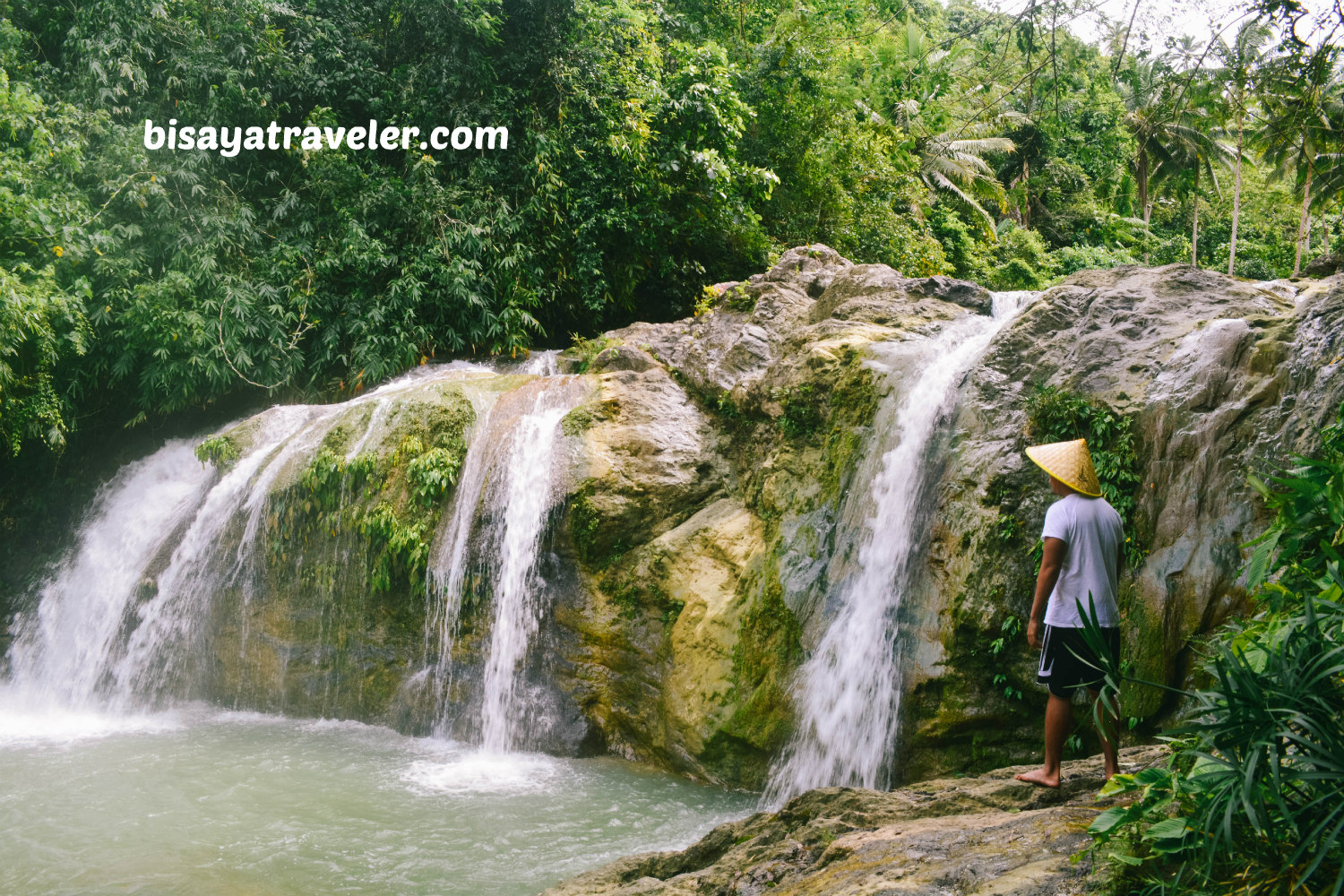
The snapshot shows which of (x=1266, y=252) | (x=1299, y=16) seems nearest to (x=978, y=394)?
(x=1299, y=16)

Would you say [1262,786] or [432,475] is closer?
[1262,786]

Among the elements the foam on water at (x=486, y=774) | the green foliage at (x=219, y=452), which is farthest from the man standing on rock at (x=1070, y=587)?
the green foliage at (x=219, y=452)

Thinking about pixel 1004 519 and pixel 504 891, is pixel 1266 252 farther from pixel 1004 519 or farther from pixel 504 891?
pixel 504 891

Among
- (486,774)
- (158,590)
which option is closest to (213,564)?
(158,590)

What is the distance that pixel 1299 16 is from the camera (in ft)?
13.8

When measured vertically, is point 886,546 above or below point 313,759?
above

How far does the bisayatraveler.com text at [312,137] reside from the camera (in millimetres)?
11930

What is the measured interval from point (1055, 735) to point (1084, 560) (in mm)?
791

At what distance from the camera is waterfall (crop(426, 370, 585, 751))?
7758 mm

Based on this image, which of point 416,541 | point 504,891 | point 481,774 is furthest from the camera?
point 416,541

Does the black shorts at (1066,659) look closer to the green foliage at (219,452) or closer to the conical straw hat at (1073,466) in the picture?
the conical straw hat at (1073,466)

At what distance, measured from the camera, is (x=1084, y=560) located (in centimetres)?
384

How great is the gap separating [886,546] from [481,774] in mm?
3696

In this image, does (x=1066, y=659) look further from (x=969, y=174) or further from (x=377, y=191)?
(x=969, y=174)
